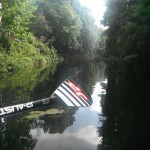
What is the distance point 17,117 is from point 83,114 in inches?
102

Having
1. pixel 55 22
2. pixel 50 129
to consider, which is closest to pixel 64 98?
pixel 50 129

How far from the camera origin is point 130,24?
38.7 metres

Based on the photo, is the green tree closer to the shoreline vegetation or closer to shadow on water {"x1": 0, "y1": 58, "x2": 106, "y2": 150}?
the shoreline vegetation

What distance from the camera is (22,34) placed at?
31.3 metres

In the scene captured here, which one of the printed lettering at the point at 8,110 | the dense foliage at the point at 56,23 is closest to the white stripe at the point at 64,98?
the printed lettering at the point at 8,110

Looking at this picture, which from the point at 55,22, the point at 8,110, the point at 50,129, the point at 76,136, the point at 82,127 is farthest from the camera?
the point at 55,22

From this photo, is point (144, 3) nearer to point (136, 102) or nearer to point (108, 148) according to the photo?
point (136, 102)

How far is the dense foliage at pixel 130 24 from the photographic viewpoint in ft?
116

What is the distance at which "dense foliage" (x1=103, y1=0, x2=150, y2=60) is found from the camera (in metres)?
35.2

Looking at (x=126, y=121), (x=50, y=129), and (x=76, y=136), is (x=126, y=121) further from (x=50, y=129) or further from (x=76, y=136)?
(x=50, y=129)

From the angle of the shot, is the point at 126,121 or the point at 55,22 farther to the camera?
the point at 55,22

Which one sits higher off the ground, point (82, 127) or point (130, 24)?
point (130, 24)

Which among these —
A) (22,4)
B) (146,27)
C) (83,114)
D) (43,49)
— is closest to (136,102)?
(83,114)

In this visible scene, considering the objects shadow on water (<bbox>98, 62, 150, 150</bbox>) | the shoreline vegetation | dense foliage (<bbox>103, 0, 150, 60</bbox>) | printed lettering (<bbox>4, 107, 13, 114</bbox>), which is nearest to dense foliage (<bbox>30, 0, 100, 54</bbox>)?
the shoreline vegetation
